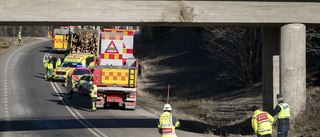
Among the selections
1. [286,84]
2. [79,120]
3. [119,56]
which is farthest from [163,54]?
[286,84]

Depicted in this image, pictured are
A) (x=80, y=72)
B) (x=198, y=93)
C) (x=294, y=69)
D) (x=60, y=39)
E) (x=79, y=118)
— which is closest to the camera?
(x=294, y=69)

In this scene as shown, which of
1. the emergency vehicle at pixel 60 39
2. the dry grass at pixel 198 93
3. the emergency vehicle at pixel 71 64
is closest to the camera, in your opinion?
the dry grass at pixel 198 93

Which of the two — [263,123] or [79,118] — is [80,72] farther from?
[263,123]

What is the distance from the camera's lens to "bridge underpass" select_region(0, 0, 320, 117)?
16656mm

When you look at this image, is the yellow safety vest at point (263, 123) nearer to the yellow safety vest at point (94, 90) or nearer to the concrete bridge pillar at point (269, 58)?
the concrete bridge pillar at point (269, 58)

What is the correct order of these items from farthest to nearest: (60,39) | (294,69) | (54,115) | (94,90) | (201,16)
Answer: (60,39) < (94,90) < (54,115) < (294,69) < (201,16)

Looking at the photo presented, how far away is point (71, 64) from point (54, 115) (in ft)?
49.2

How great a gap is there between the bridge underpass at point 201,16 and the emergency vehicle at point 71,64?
64.4 feet

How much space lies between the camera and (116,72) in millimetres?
25344

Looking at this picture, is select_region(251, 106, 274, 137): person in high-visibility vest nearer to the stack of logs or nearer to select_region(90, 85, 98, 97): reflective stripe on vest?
select_region(90, 85, 98, 97): reflective stripe on vest

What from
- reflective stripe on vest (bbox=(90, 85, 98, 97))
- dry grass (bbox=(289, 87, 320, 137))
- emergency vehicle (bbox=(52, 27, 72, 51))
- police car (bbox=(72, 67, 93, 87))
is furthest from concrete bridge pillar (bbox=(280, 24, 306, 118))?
emergency vehicle (bbox=(52, 27, 72, 51))

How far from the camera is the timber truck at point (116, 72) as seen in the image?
25.3 m

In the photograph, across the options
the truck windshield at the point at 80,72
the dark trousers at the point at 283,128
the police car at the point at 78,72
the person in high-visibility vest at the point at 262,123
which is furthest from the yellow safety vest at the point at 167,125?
the truck windshield at the point at 80,72

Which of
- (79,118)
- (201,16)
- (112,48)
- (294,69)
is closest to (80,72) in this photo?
(112,48)
